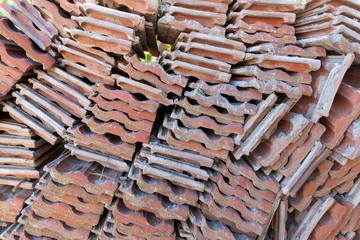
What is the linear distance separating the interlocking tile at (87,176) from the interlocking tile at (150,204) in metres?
0.13

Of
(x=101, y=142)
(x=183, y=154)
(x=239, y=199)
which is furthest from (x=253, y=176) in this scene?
(x=101, y=142)

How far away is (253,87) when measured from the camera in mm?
1795

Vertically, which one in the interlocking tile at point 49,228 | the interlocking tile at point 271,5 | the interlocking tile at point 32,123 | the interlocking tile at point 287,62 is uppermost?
the interlocking tile at point 271,5

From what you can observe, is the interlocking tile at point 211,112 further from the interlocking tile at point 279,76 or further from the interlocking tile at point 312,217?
the interlocking tile at point 312,217

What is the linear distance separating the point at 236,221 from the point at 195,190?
45cm

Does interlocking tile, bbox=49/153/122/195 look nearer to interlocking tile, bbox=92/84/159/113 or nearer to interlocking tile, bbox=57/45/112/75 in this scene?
interlocking tile, bbox=92/84/159/113

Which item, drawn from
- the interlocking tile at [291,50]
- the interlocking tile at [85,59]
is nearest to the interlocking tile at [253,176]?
the interlocking tile at [291,50]

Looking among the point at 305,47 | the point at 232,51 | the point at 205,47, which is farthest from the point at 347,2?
the point at 205,47

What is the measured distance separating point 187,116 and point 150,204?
0.85 meters

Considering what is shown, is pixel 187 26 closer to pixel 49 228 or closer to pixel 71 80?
pixel 71 80

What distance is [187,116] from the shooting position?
1801 mm

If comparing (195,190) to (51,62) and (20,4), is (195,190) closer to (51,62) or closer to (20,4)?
(51,62)

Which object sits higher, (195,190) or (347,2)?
(347,2)

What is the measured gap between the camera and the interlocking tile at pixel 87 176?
6.06ft
